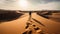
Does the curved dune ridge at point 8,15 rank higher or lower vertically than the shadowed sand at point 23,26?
higher

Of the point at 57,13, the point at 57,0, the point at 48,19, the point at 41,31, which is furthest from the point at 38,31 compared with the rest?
the point at 57,0

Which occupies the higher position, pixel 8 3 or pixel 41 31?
pixel 8 3

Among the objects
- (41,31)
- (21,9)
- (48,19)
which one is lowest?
(41,31)

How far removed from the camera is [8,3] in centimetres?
163

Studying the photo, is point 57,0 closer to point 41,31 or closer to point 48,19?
point 48,19

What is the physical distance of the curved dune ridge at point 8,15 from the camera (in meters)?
1.63

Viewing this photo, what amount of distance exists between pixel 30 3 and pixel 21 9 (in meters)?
0.12

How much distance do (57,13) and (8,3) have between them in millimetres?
550

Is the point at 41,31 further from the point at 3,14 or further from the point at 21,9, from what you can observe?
the point at 3,14

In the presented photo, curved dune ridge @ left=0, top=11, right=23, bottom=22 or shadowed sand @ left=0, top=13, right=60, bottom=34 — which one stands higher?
curved dune ridge @ left=0, top=11, right=23, bottom=22

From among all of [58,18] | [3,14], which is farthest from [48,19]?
[3,14]

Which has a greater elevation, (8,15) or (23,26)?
(8,15)

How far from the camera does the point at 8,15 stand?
1.64m

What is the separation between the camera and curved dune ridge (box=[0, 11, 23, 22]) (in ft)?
5.35
